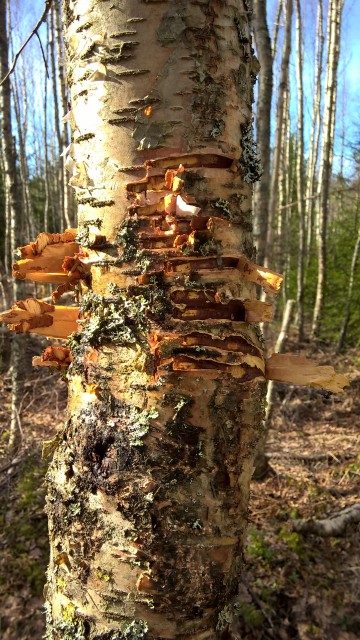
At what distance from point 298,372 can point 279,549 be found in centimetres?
313

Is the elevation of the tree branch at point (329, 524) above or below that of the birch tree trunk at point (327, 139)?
below

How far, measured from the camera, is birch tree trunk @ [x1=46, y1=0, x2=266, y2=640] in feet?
2.95

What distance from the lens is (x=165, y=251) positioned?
3.02 feet

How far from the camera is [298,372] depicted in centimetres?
110

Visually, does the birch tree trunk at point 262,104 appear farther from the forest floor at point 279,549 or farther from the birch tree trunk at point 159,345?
the birch tree trunk at point 159,345

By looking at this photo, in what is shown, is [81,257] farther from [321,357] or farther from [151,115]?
[321,357]

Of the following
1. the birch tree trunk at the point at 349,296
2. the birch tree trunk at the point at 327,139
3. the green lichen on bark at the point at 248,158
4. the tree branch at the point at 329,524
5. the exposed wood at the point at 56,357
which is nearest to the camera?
the green lichen on bark at the point at 248,158

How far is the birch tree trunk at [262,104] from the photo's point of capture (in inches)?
186

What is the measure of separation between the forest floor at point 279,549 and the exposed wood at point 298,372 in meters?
2.23

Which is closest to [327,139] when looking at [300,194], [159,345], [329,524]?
[300,194]

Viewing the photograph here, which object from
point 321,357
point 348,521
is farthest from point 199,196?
point 321,357

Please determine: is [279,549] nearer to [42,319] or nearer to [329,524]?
[329,524]

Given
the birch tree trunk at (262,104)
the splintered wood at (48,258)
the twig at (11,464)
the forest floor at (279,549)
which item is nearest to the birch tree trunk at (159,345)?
the splintered wood at (48,258)

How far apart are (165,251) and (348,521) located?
12.7ft
